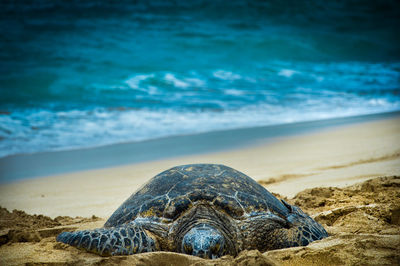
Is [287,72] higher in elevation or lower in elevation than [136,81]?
higher

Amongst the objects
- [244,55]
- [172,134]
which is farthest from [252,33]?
[172,134]

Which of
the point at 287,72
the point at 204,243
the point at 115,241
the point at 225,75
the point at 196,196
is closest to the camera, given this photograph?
the point at 204,243

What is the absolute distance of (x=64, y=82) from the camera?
46.8 feet

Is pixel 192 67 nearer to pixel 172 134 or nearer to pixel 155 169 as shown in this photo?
pixel 172 134

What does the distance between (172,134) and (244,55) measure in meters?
10.4

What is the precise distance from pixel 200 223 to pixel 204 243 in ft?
0.61

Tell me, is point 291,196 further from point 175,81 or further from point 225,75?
point 225,75

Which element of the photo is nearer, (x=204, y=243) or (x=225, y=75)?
(x=204, y=243)

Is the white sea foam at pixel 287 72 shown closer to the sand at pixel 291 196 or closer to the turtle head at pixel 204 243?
the sand at pixel 291 196

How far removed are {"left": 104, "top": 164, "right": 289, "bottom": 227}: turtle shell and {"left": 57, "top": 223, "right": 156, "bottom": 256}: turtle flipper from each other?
20 cm

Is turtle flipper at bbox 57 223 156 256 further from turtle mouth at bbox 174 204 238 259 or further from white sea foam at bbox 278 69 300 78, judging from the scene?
white sea foam at bbox 278 69 300 78

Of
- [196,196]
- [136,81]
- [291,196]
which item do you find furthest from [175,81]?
[196,196]

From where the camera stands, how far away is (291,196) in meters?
3.99

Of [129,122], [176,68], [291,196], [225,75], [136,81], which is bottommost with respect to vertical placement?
[291,196]
